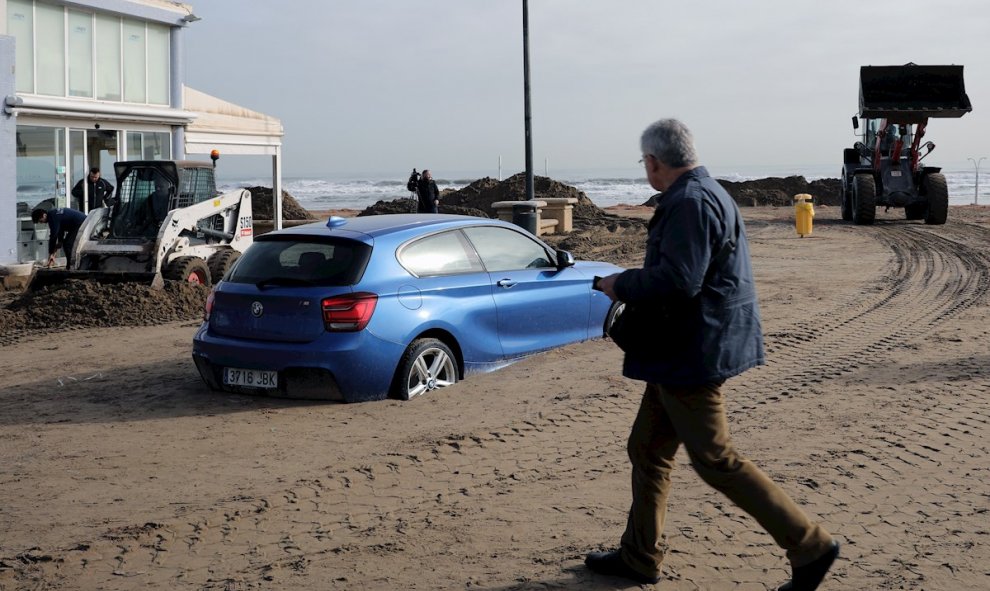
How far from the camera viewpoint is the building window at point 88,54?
65.0 ft

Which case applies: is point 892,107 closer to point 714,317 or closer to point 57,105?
point 57,105

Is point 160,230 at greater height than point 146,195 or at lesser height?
lesser

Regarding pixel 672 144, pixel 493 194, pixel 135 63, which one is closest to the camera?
pixel 672 144

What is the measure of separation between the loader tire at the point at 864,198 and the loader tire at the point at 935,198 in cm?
132

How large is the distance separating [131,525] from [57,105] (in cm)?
1613

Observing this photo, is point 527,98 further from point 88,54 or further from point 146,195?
point 146,195

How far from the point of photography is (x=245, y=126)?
27.0 meters

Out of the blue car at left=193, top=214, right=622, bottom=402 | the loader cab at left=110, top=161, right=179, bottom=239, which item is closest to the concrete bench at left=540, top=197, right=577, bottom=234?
the loader cab at left=110, top=161, right=179, bottom=239

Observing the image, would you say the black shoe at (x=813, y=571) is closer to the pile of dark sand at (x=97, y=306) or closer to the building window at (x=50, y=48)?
the pile of dark sand at (x=97, y=306)

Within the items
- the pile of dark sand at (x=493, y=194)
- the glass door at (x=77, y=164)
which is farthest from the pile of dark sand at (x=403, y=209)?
the glass door at (x=77, y=164)

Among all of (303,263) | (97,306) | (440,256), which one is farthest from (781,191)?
(303,263)

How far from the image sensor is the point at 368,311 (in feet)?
25.3

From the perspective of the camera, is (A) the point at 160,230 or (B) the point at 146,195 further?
(B) the point at 146,195

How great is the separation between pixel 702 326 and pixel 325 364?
4019mm
